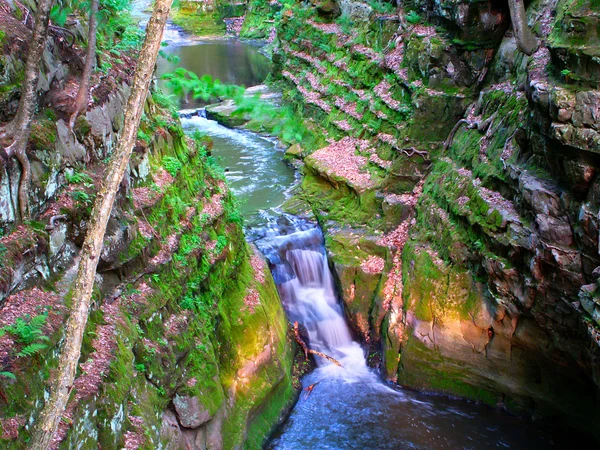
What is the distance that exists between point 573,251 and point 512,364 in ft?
11.1

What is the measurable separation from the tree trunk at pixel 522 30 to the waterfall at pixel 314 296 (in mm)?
7363

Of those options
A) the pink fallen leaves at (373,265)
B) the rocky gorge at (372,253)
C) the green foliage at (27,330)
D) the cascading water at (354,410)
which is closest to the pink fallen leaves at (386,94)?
the rocky gorge at (372,253)

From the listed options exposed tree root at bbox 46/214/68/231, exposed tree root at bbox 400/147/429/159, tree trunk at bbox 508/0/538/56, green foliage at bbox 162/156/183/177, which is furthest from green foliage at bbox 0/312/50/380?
exposed tree root at bbox 400/147/429/159

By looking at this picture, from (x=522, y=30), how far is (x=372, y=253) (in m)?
6.45

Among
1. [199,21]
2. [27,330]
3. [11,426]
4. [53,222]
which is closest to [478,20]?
[53,222]

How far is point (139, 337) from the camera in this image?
8234 mm

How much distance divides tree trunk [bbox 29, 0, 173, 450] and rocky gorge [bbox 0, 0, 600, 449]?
890 mm

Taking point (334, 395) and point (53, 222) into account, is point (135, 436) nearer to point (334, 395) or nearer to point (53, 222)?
point (53, 222)

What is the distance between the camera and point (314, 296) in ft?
47.6

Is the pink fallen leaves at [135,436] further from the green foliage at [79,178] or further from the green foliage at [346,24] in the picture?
the green foliage at [346,24]

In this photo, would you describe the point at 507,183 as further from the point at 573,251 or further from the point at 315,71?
the point at 315,71

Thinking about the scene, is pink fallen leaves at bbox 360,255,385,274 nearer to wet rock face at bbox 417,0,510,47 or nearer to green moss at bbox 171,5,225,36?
wet rock face at bbox 417,0,510,47

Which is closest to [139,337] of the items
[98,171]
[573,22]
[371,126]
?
[98,171]

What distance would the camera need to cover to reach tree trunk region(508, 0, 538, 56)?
1185cm
